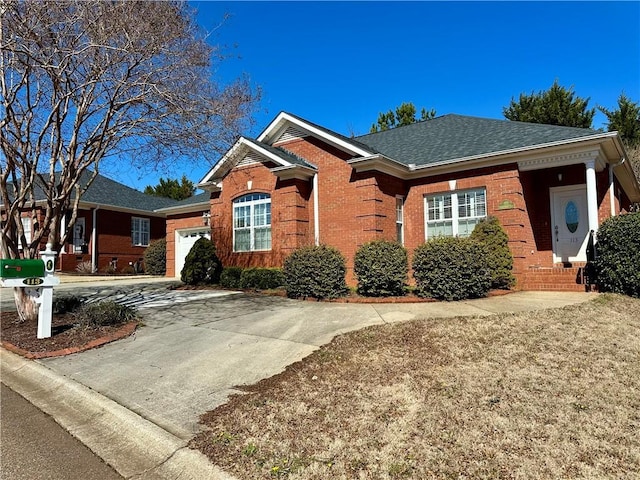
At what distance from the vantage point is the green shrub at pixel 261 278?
43.6 ft

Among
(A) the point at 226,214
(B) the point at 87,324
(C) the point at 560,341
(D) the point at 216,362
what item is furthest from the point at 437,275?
(A) the point at 226,214

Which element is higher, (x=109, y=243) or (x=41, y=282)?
(x=109, y=243)

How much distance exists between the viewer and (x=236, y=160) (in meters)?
15.3

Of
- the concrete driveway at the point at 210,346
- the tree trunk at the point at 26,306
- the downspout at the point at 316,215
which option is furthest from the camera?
the downspout at the point at 316,215

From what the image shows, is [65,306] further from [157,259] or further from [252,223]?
[157,259]

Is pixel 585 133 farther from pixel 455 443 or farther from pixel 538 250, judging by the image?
pixel 455 443

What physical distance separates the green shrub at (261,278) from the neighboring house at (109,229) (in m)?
13.6

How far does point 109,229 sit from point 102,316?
64.6ft

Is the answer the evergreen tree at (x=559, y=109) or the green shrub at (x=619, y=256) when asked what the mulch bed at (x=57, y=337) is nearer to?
the green shrub at (x=619, y=256)

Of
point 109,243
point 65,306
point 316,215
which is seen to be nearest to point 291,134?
point 316,215

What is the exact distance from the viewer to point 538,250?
1360 cm

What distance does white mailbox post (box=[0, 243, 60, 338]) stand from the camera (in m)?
6.93

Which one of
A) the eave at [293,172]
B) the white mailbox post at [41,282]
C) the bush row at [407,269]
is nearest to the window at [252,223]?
Answer: the eave at [293,172]

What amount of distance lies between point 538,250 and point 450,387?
11.0 meters
